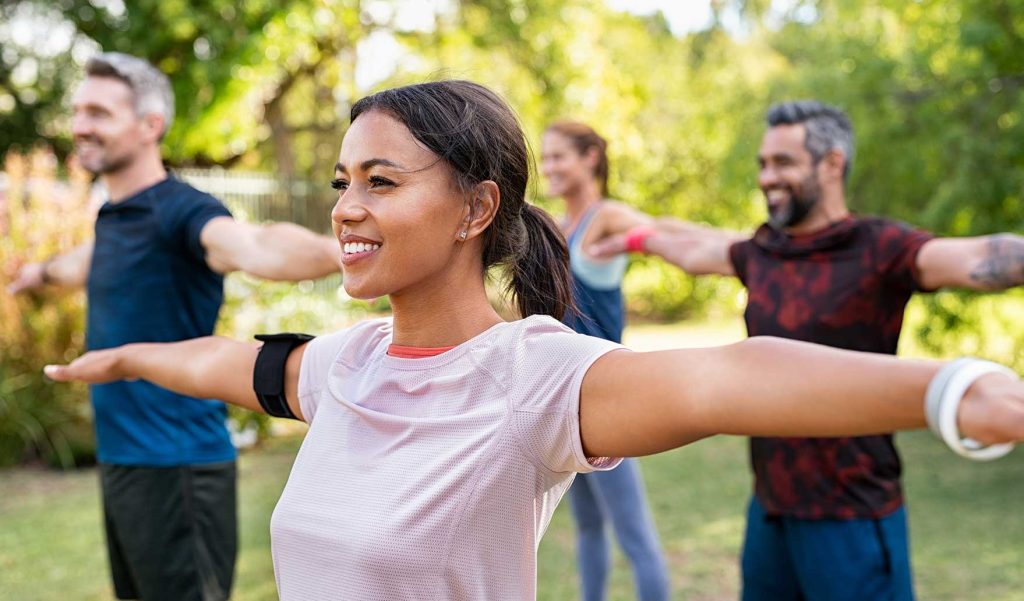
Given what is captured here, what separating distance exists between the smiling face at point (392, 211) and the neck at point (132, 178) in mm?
2153

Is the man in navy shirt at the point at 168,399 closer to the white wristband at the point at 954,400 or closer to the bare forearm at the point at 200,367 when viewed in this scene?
the bare forearm at the point at 200,367

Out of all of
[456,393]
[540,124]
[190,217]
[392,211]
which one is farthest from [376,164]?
[540,124]

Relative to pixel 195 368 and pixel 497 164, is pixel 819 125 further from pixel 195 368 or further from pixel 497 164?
pixel 195 368

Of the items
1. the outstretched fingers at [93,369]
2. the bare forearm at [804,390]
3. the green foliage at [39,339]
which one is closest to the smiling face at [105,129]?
the outstretched fingers at [93,369]

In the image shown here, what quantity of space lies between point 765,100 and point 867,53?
3.91ft

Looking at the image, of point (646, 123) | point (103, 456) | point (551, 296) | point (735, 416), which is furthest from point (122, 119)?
point (646, 123)

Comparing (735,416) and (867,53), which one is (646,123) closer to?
(867,53)

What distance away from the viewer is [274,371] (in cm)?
215

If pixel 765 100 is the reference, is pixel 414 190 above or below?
below

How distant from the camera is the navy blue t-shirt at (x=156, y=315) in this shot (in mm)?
3482

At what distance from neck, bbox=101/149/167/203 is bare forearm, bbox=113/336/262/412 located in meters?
1.41

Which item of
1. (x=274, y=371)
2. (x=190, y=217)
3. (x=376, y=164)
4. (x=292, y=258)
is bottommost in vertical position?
(x=274, y=371)

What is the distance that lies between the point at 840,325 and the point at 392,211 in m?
2.02

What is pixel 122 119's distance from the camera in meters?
3.77
